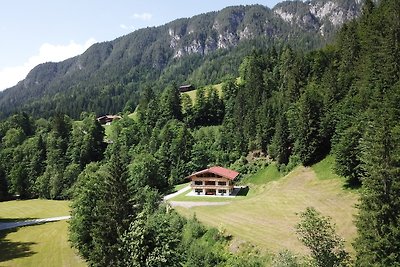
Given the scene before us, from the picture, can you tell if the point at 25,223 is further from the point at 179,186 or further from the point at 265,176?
the point at 265,176

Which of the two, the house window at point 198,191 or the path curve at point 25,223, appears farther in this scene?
the house window at point 198,191

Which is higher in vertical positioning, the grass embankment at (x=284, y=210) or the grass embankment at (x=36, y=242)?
the grass embankment at (x=284, y=210)

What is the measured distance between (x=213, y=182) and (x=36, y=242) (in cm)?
3132

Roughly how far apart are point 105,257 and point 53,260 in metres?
20.1

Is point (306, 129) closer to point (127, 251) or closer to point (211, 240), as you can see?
point (211, 240)

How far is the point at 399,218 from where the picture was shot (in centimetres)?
2411

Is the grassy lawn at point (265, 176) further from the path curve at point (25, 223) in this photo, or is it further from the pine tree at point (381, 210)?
the pine tree at point (381, 210)

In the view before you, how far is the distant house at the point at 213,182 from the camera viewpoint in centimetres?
6997

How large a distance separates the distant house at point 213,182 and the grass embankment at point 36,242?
24.3 m

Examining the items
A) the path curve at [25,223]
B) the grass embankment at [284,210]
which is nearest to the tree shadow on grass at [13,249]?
the path curve at [25,223]

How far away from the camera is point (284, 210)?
48000mm

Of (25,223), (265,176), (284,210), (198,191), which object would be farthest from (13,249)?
(265,176)

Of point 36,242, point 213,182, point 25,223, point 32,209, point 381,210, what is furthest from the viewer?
point 32,209

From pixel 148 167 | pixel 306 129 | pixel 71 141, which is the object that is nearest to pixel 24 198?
pixel 71 141
